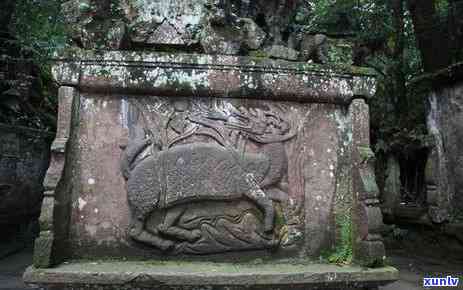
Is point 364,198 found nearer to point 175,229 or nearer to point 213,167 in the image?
point 213,167

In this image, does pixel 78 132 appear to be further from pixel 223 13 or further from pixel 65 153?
pixel 223 13

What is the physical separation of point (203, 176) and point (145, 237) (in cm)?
76

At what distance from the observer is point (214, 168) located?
3941mm

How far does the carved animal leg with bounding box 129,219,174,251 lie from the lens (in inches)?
151

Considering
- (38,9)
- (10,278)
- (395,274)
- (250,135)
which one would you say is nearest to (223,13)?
(250,135)

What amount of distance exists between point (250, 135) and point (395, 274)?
1.79m

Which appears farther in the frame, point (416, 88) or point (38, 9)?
point (416, 88)

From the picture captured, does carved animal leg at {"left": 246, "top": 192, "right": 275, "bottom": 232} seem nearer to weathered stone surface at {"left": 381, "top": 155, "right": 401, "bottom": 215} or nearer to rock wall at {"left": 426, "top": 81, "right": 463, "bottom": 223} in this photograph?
rock wall at {"left": 426, "top": 81, "right": 463, "bottom": 223}

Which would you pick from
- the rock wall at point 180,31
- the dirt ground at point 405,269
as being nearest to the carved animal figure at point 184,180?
the rock wall at point 180,31

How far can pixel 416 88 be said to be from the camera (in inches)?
402

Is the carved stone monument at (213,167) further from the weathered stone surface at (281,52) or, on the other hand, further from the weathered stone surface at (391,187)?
the weathered stone surface at (391,187)

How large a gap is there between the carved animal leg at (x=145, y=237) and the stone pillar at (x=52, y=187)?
0.62 meters

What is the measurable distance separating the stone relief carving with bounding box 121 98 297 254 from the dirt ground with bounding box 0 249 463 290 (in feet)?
9.67

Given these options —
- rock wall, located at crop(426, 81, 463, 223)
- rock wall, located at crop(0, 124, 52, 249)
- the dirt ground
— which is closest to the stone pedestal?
the dirt ground
